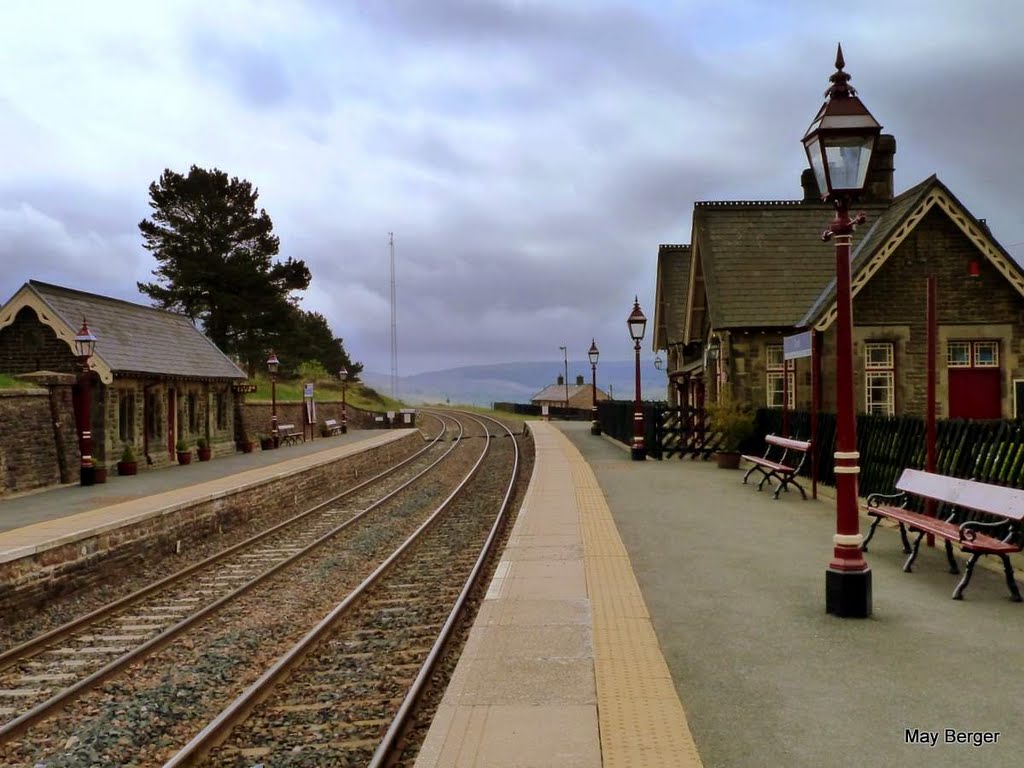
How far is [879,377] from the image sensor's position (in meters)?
20.6

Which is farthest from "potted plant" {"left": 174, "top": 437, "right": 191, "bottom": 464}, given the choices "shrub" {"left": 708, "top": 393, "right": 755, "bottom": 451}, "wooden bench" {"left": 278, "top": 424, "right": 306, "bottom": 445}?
→ "shrub" {"left": 708, "top": 393, "right": 755, "bottom": 451}

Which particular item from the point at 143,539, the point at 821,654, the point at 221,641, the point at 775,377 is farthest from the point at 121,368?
the point at 821,654

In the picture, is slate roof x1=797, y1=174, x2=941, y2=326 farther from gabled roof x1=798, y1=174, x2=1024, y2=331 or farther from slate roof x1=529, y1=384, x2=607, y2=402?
slate roof x1=529, y1=384, x2=607, y2=402

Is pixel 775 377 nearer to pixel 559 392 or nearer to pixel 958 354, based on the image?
pixel 958 354

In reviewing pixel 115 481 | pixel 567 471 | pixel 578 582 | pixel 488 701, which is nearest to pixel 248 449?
pixel 115 481

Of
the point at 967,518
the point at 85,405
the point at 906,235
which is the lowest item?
the point at 967,518

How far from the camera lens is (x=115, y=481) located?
19.9m

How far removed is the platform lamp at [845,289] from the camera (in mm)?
6727

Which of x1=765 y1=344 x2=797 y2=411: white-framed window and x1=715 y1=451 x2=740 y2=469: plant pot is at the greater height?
x1=765 y1=344 x2=797 y2=411: white-framed window

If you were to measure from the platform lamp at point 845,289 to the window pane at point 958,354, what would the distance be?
1541 cm

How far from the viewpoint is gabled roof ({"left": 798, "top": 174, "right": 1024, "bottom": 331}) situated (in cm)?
1938

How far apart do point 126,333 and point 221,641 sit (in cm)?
1933

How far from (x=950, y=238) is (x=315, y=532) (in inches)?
618

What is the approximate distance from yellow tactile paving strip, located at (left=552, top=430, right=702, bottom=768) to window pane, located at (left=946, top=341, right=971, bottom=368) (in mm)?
14777
